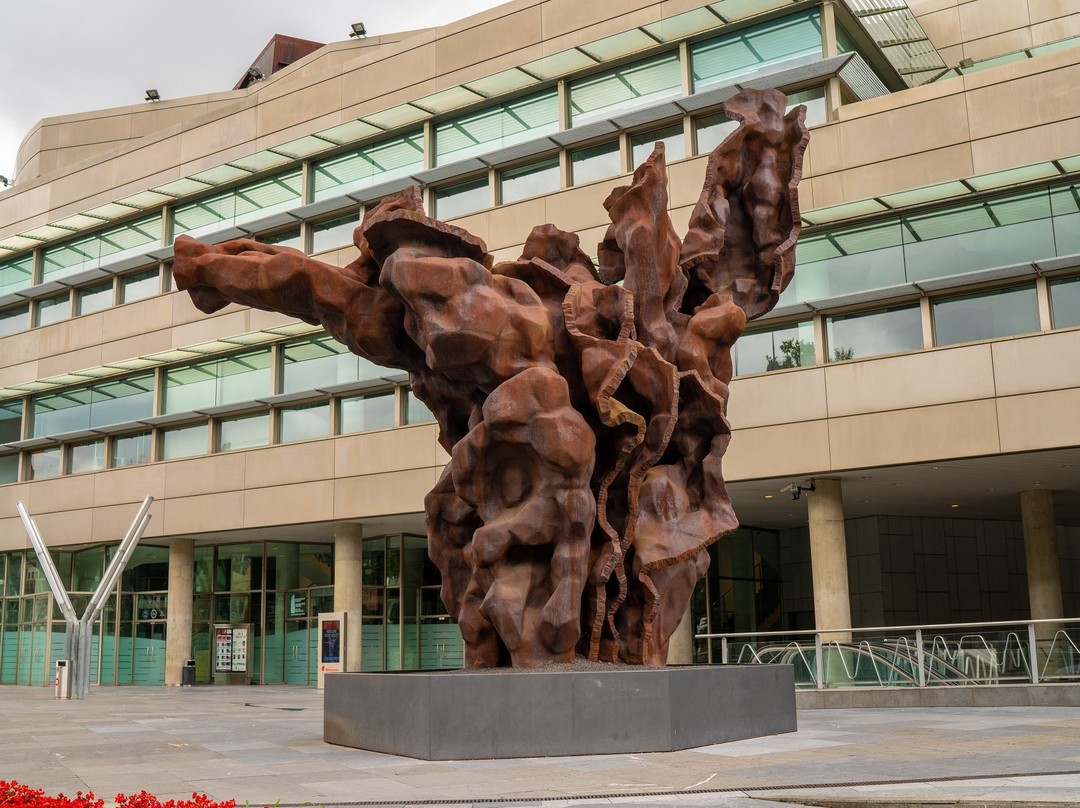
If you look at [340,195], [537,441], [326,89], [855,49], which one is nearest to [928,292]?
[855,49]

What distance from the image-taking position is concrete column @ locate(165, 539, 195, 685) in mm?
34062

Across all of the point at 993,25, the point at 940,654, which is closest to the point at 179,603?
the point at 940,654

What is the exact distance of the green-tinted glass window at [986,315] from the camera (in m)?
22.0

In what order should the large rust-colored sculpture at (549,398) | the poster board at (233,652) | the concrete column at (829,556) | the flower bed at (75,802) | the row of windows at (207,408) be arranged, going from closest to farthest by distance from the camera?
1. the flower bed at (75,802)
2. the large rust-colored sculpture at (549,398)
3. the concrete column at (829,556)
4. the row of windows at (207,408)
5. the poster board at (233,652)

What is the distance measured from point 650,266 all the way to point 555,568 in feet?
11.6

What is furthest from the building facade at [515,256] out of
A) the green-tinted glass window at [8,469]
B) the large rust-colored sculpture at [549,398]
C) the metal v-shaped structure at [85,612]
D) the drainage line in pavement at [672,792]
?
the drainage line in pavement at [672,792]

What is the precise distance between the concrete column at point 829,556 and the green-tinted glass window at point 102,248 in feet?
76.9

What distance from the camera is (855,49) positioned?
87.3ft

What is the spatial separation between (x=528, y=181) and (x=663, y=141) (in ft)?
13.7

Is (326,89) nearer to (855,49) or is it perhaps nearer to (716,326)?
(855,49)

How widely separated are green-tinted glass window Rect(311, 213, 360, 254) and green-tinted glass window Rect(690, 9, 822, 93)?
36.2ft

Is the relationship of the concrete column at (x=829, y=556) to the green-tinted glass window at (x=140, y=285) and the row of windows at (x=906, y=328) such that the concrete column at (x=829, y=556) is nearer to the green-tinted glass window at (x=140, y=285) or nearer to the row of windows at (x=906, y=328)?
the row of windows at (x=906, y=328)

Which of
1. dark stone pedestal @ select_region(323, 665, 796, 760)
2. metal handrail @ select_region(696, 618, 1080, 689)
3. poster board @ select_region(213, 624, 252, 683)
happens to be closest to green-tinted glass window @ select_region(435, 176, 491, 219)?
poster board @ select_region(213, 624, 252, 683)

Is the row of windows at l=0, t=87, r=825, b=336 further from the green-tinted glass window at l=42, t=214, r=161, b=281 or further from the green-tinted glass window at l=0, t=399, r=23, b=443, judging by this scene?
the green-tinted glass window at l=0, t=399, r=23, b=443
